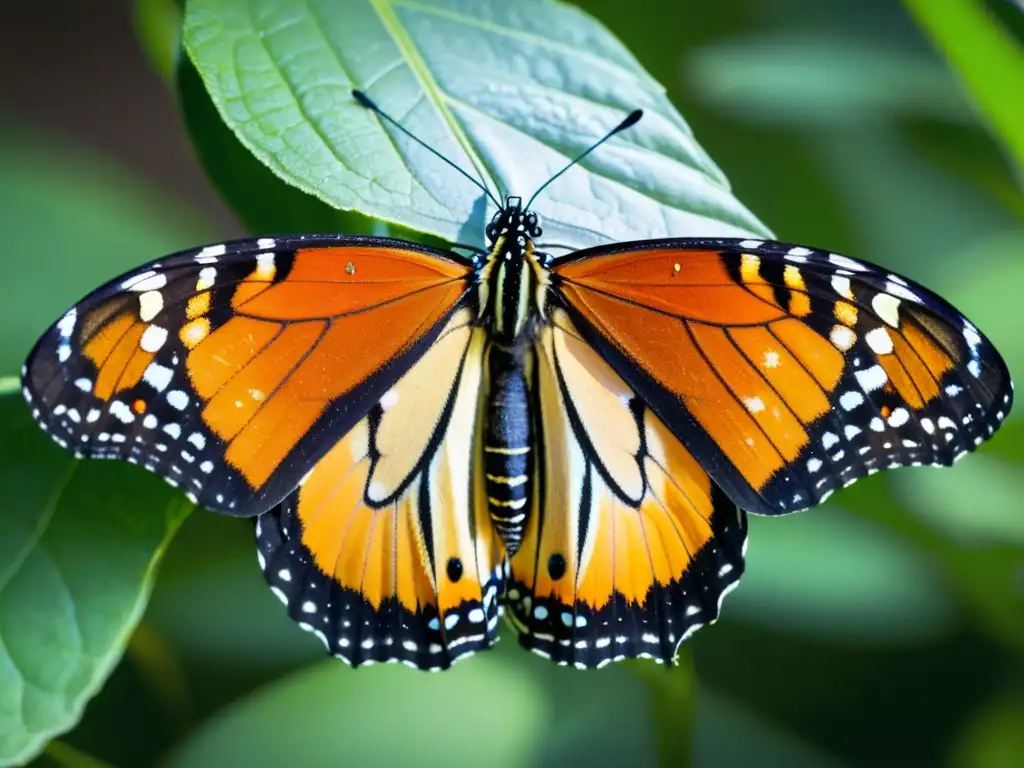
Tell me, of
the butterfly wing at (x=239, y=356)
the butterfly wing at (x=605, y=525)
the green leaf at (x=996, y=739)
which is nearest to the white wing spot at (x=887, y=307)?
the butterfly wing at (x=605, y=525)

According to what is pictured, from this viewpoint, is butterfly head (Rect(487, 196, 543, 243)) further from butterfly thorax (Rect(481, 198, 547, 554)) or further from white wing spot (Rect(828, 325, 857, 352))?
white wing spot (Rect(828, 325, 857, 352))

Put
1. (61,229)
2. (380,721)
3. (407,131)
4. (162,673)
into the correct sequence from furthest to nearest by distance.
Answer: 1. (61,229)
2. (162,673)
3. (380,721)
4. (407,131)

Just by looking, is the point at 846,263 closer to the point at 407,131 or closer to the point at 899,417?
the point at 899,417

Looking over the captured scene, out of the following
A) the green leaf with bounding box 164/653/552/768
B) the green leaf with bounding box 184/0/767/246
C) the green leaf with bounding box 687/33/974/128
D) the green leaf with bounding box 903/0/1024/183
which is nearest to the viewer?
the green leaf with bounding box 184/0/767/246

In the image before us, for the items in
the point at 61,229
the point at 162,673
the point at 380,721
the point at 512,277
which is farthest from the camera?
the point at 61,229

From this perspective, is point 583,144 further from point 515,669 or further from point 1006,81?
point 515,669

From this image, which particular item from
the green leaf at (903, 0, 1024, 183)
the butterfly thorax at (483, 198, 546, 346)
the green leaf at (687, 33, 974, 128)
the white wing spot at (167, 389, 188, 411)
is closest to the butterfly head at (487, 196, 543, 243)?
the butterfly thorax at (483, 198, 546, 346)

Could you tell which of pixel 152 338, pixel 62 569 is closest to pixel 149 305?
pixel 152 338
